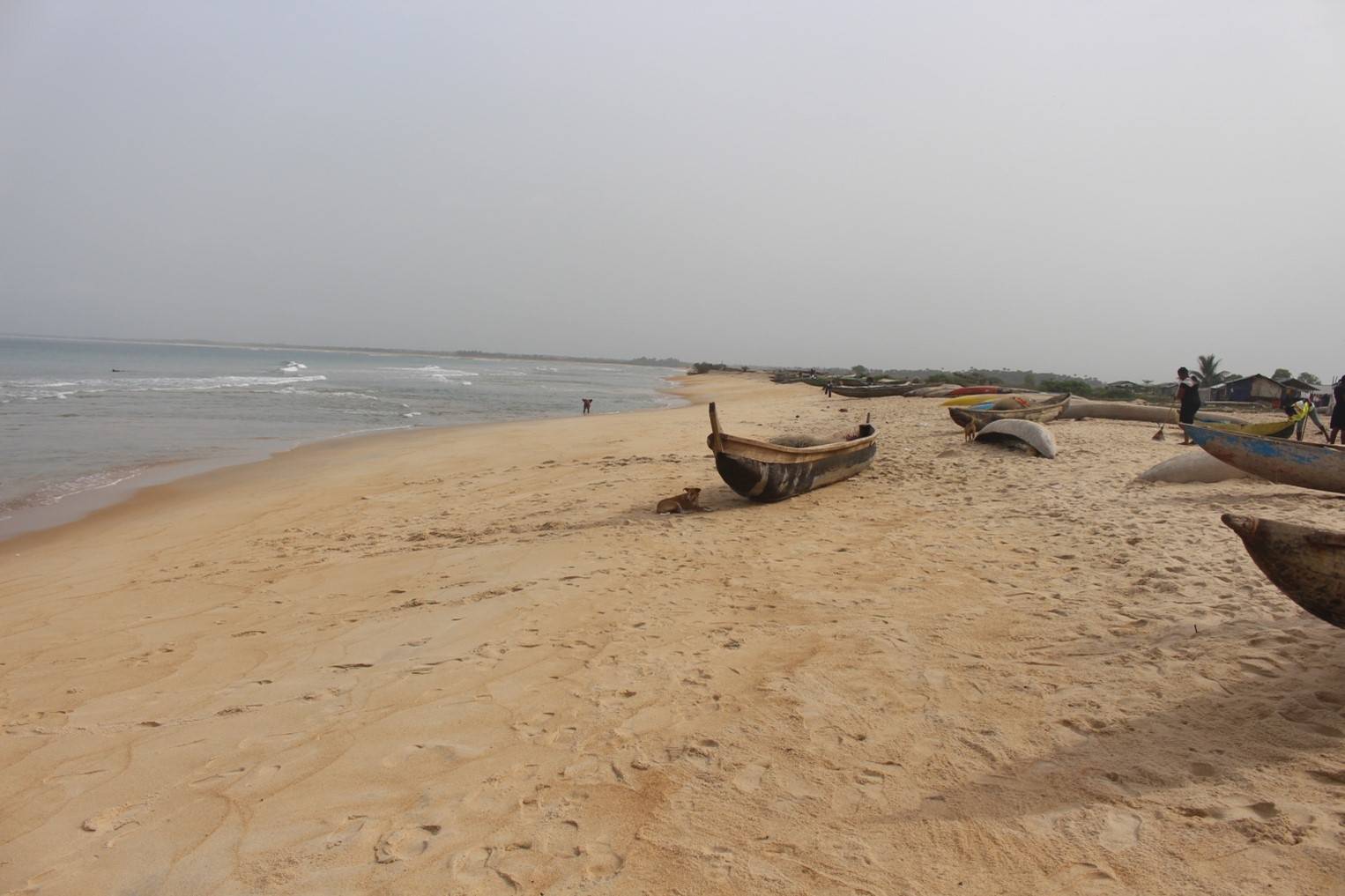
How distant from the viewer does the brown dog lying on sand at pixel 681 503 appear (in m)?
8.02

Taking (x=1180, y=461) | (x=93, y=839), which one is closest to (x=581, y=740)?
(x=93, y=839)

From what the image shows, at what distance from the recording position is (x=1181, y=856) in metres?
2.40

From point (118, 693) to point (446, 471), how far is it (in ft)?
28.0

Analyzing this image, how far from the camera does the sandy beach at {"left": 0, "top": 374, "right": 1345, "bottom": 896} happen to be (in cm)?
251

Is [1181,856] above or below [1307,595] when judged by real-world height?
below

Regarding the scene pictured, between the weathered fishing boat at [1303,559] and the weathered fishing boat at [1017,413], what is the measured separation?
9915mm

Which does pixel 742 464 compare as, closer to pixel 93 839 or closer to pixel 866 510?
pixel 866 510

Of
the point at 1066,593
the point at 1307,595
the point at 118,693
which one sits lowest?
the point at 118,693

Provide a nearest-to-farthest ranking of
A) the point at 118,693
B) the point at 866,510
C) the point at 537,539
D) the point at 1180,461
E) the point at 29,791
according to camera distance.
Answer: the point at 29,791 → the point at 118,693 → the point at 537,539 → the point at 866,510 → the point at 1180,461

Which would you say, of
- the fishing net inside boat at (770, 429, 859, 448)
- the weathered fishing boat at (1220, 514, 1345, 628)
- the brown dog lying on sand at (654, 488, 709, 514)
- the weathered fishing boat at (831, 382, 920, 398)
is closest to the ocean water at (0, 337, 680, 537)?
the brown dog lying on sand at (654, 488, 709, 514)

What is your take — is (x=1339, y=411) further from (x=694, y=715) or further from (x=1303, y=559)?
(x=694, y=715)

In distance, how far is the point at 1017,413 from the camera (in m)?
15.0

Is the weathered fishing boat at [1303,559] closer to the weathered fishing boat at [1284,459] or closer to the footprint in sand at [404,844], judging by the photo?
the footprint in sand at [404,844]

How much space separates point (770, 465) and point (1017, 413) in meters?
9.24
